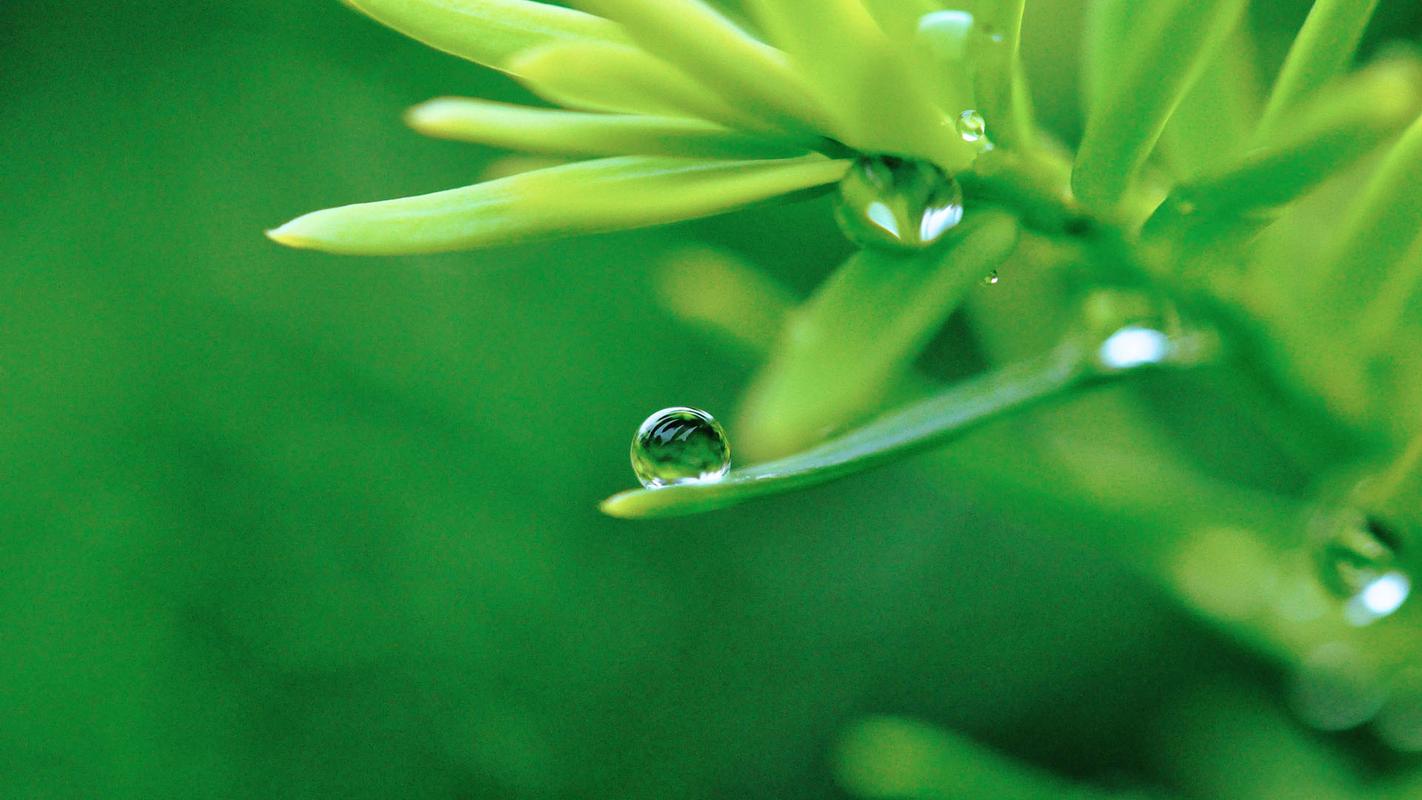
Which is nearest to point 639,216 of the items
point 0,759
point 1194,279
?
point 1194,279

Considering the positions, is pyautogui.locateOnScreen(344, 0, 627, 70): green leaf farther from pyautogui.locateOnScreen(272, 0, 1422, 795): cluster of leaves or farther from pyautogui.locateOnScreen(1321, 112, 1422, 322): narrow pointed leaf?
pyautogui.locateOnScreen(1321, 112, 1422, 322): narrow pointed leaf

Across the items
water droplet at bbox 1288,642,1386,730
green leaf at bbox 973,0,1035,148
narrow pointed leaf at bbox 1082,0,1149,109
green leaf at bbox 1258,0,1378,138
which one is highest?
water droplet at bbox 1288,642,1386,730

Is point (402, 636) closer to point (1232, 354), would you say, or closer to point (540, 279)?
point (540, 279)

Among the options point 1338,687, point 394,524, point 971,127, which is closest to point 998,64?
point 971,127

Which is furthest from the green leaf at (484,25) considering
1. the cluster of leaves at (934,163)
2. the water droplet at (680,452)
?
the water droplet at (680,452)

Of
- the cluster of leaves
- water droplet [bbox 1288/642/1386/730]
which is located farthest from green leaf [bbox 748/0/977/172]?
water droplet [bbox 1288/642/1386/730]
